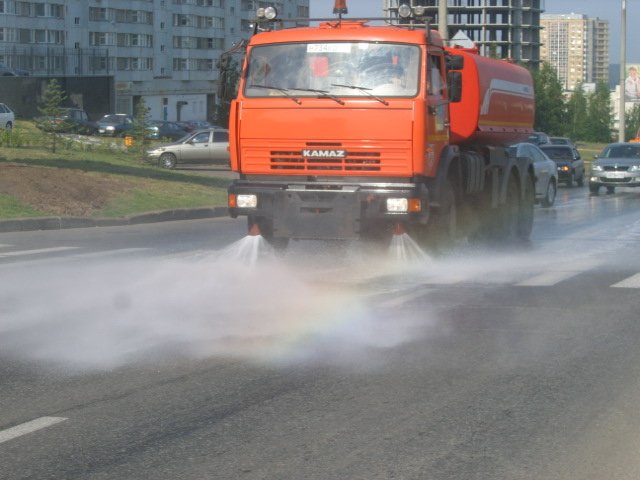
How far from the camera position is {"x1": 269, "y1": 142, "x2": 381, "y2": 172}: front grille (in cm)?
1355

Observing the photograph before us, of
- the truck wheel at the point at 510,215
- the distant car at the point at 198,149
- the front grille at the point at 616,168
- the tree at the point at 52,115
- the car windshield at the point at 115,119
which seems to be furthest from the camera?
the car windshield at the point at 115,119

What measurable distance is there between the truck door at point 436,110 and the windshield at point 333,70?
0.92 ft

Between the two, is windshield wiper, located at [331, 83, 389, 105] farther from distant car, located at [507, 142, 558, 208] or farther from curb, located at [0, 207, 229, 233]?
distant car, located at [507, 142, 558, 208]

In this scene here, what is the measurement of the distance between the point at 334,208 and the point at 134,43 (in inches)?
3943

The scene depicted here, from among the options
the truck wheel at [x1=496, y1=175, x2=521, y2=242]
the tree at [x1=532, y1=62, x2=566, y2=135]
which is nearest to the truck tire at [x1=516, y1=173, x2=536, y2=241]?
the truck wheel at [x1=496, y1=175, x2=521, y2=242]

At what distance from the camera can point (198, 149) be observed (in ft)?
146

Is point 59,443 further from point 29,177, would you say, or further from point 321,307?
point 29,177

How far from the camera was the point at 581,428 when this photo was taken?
6238 mm

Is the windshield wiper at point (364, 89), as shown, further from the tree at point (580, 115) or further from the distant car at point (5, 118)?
the tree at point (580, 115)

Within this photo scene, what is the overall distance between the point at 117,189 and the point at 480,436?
18648 millimetres

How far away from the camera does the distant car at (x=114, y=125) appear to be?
6731 centimetres

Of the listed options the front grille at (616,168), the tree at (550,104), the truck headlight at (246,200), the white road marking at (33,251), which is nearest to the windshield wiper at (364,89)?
the truck headlight at (246,200)

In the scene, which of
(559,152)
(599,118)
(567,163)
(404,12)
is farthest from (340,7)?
(599,118)

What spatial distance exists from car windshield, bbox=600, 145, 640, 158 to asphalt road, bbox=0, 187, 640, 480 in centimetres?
2414
